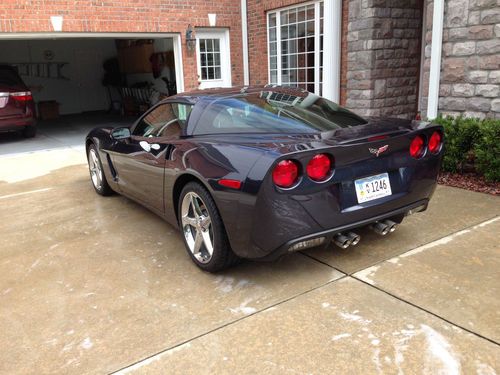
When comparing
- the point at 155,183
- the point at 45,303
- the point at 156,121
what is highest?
the point at 156,121

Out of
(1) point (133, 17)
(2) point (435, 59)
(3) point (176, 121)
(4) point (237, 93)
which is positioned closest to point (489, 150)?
(2) point (435, 59)

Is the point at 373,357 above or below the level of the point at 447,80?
below

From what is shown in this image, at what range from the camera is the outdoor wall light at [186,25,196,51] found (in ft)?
33.6

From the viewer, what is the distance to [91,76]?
18.5 metres

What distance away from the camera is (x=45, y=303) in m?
3.20

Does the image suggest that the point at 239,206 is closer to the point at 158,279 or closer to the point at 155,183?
the point at 158,279

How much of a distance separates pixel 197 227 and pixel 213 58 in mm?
8286

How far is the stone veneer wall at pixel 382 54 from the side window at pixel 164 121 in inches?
177

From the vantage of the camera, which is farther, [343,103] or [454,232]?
[343,103]

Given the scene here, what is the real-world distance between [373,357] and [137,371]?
1.24 metres

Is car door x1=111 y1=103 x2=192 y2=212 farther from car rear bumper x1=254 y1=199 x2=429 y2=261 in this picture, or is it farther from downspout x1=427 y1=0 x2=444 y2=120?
downspout x1=427 y1=0 x2=444 y2=120

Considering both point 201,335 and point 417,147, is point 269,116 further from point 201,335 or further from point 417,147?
point 201,335

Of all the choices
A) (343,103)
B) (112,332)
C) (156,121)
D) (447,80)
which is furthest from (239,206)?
(343,103)

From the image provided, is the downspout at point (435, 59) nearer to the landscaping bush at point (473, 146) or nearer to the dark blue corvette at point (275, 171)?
the landscaping bush at point (473, 146)
